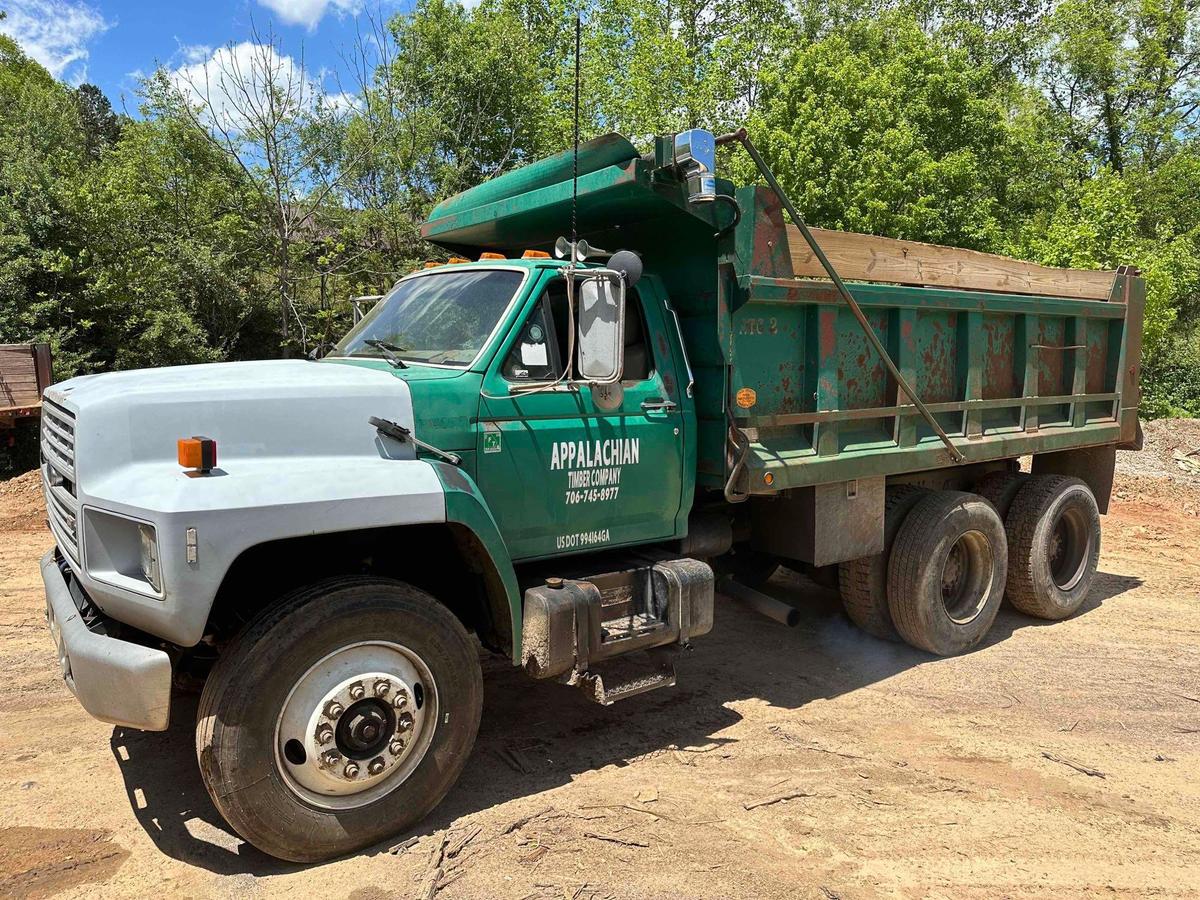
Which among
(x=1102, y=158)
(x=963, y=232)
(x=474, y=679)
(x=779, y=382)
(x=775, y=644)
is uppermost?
(x=1102, y=158)

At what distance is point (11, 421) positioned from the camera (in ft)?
36.5

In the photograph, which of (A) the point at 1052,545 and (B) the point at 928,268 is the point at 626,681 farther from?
(A) the point at 1052,545

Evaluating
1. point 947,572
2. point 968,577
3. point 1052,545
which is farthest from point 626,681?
point 1052,545

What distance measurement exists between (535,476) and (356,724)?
1330 mm

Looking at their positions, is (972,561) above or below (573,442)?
below

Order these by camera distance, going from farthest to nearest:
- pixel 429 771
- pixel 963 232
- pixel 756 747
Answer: pixel 963 232 → pixel 756 747 → pixel 429 771

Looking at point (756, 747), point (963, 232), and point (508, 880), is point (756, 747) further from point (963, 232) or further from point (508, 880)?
point (963, 232)

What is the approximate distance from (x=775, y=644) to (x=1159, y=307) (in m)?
14.9

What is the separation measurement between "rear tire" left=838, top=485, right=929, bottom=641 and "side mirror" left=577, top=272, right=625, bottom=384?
2720 millimetres

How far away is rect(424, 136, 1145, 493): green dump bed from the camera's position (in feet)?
15.0

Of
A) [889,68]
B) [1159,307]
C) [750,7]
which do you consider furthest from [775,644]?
[750,7]

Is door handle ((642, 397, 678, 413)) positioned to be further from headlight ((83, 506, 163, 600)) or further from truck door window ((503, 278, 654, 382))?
headlight ((83, 506, 163, 600))

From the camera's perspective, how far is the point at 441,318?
4.29 metres

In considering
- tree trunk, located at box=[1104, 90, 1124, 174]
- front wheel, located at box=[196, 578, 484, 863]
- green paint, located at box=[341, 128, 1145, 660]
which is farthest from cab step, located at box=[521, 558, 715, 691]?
tree trunk, located at box=[1104, 90, 1124, 174]
